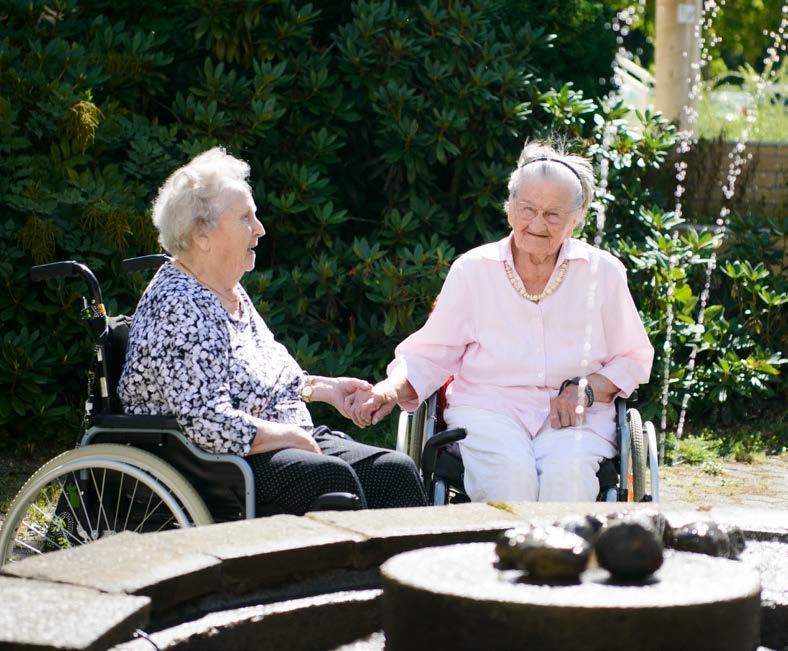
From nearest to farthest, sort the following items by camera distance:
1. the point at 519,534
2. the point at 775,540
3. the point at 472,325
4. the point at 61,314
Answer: the point at 519,534
the point at 775,540
the point at 472,325
the point at 61,314

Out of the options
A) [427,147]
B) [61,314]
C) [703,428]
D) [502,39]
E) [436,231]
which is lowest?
[703,428]

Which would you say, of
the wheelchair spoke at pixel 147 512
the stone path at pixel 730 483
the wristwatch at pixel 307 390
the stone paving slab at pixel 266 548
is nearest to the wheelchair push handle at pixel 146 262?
the wristwatch at pixel 307 390

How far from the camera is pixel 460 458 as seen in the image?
4332 millimetres

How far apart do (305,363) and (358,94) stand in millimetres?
1653

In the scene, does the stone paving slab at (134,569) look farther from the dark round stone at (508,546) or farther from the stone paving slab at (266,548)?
the dark round stone at (508,546)

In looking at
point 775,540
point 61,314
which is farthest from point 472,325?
point 61,314

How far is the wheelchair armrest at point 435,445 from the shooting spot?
4.25 m

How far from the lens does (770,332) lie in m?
7.96

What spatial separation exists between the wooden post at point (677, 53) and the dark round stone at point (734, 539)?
25.5 ft

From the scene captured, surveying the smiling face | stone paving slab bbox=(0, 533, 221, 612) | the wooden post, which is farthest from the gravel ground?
the wooden post

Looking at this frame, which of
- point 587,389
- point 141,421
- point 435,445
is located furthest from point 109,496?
point 587,389

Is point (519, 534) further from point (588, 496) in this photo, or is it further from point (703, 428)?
point (703, 428)

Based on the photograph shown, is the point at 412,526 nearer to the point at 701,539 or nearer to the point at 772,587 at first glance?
the point at 701,539

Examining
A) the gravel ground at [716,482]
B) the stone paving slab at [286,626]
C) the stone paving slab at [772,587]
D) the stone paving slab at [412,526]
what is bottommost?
the gravel ground at [716,482]
